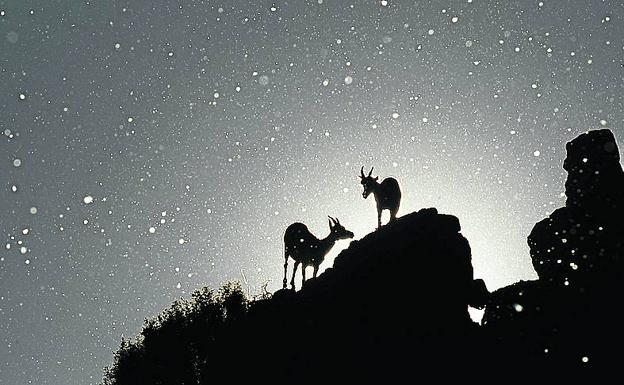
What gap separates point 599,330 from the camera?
22219mm

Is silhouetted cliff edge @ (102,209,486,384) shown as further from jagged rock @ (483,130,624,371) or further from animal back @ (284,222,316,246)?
jagged rock @ (483,130,624,371)

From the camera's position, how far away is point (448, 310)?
1884 cm

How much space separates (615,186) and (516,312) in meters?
9.14

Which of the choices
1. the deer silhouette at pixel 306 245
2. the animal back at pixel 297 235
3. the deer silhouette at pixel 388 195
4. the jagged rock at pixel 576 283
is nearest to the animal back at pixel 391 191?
the deer silhouette at pixel 388 195

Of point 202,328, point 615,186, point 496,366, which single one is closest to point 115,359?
point 202,328

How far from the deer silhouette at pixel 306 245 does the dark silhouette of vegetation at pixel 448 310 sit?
2.62 meters

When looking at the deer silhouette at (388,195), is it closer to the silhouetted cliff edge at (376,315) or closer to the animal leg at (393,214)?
the animal leg at (393,214)

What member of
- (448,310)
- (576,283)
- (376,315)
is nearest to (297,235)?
(376,315)

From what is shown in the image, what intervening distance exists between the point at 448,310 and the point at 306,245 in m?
8.32

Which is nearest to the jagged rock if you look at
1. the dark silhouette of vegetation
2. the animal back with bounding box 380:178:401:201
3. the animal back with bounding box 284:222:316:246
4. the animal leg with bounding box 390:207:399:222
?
the dark silhouette of vegetation

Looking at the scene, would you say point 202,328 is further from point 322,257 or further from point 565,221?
point 565,221

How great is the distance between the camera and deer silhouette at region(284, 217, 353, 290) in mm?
24266

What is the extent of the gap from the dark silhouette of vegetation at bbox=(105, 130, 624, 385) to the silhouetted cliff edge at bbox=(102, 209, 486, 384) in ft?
0.14

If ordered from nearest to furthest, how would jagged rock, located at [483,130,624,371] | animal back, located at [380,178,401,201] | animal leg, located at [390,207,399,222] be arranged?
jagged rock, located at [483,130,624,371] < animal leg, located at [390,207,399,222] < animal back, located at [380,178,401,201]
